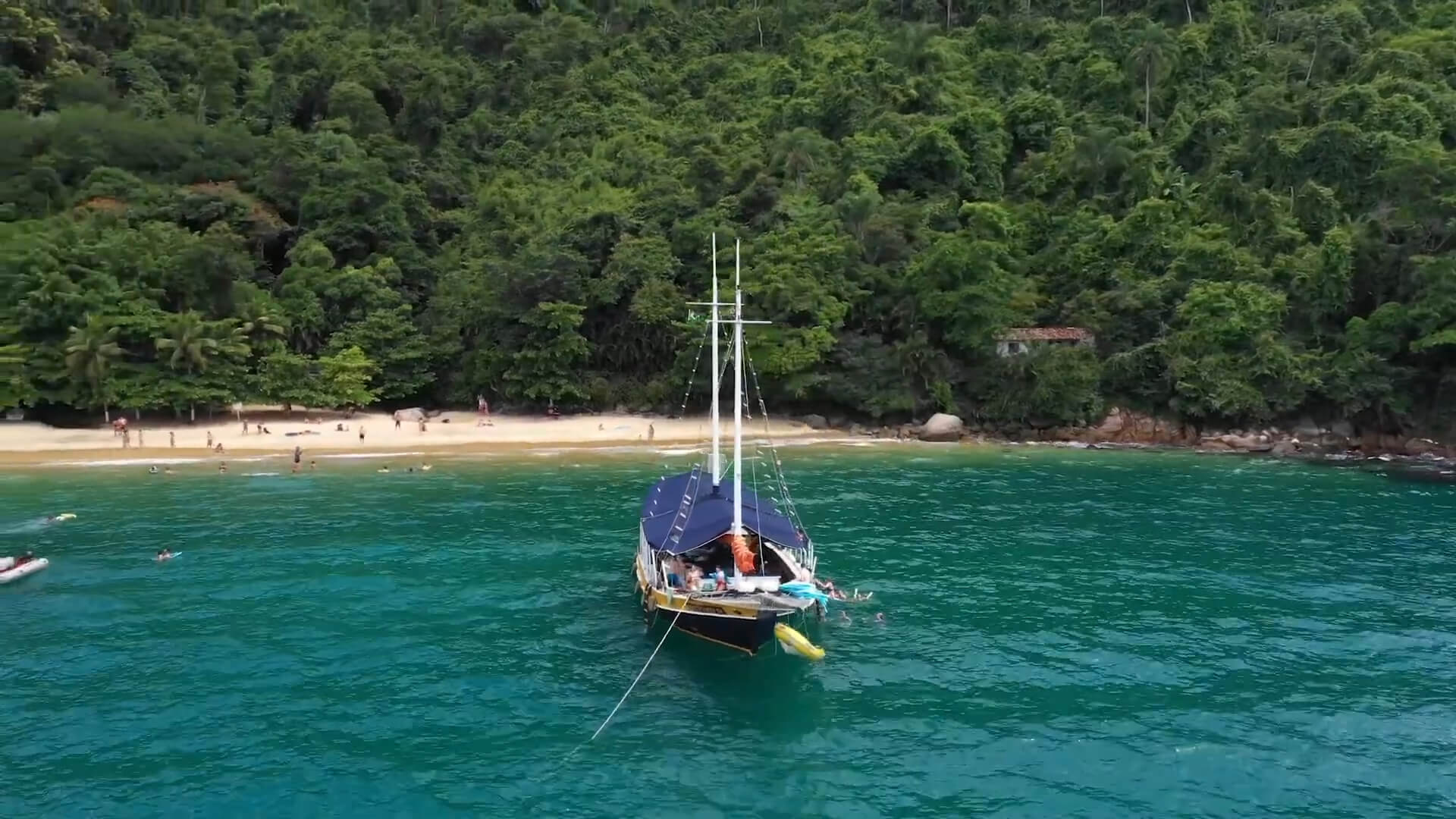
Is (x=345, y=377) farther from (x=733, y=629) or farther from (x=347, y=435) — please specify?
(x=733, y=629)

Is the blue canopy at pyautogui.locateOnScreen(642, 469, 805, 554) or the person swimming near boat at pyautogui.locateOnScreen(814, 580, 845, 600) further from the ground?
the blue canopy at pyautogui.locateOnScreen(642, 469, 805, 554)

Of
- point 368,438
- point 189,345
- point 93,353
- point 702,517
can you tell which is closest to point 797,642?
point 702,517

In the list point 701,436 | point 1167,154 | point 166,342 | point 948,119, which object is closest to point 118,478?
point 166,342

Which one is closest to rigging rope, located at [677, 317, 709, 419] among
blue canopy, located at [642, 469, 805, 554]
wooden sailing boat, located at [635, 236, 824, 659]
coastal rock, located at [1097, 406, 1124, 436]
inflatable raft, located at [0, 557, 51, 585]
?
coastal rock, located at [1097, 406, 1124, 436]

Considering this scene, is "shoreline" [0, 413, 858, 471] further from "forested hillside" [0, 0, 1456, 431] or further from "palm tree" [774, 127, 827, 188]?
"palm tree" [774, 127, 827, 188]

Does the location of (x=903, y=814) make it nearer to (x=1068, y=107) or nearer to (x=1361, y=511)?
(x=1361, y=511)

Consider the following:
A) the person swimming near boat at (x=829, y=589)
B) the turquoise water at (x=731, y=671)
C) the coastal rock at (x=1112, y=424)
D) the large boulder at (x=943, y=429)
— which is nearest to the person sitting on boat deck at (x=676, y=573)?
the turquoise water at (x=731, y=671)

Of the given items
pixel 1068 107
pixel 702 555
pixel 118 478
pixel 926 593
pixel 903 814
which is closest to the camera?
pixel 903 814
